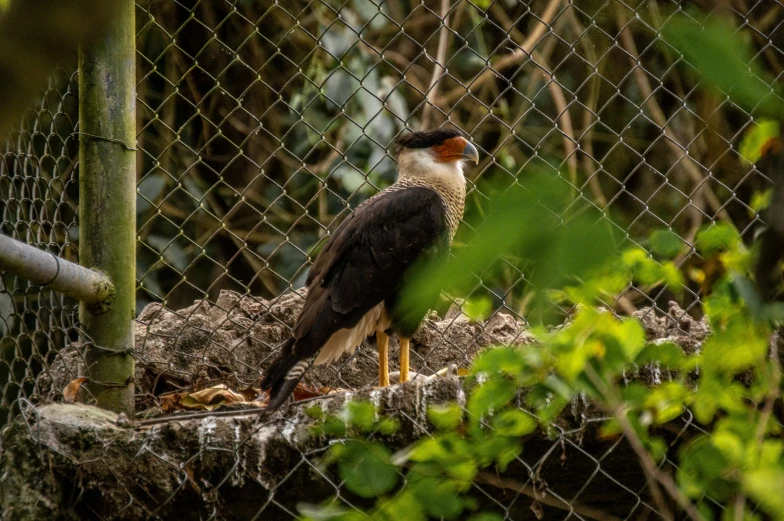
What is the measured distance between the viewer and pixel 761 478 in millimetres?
1310

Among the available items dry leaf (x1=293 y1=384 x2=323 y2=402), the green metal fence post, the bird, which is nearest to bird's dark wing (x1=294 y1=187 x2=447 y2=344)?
the bird

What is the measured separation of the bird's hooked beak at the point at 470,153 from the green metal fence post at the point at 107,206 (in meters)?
1.53

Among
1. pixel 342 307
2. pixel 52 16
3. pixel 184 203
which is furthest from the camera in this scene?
pixel 184 203

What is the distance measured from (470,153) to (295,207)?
2.20 m

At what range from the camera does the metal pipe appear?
217 centimetres

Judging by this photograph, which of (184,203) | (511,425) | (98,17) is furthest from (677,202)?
(98,17)

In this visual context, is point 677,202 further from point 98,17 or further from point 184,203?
point 98,17

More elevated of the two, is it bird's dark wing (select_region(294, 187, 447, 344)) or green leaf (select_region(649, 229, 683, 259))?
green leaf (select_region(649, 229, 683, 259))

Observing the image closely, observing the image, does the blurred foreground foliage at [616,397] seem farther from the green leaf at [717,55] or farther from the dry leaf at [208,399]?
the dry leaf at [208,399]

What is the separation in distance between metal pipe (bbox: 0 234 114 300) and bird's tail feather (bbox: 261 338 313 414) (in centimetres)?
47

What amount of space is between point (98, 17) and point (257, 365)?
8.79 ft

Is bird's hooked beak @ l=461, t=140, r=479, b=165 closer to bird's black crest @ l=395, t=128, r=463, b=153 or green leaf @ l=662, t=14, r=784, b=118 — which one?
bird's black crest @ l=395, t=128, r=463, b=153

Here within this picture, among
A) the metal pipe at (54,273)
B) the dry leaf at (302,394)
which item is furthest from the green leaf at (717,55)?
the dry leaf at (302,394)

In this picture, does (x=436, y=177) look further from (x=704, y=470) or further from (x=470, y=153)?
(x=704, y=470)
